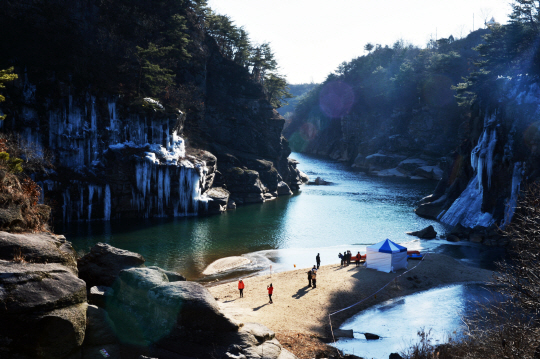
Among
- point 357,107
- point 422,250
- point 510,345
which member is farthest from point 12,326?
point 357,107

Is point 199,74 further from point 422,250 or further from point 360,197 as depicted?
point 422,250

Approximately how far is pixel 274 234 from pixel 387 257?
1741cm

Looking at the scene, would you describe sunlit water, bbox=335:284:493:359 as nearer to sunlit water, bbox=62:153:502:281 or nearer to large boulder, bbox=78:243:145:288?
large boulder, bbox=78:243:145:288

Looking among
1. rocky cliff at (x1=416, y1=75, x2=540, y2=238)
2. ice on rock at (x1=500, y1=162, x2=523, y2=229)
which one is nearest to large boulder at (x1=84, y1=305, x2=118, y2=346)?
rocky cliff at (x1=416, y1=75, x2=540, y2=238)

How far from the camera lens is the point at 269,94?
86500 millimetres

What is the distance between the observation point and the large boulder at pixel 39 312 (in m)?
10.3

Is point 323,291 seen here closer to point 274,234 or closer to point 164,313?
point 164,313

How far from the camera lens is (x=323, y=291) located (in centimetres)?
2461

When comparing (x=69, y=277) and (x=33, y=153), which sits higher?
(x=33, y=153)

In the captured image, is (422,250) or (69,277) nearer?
(69,277)

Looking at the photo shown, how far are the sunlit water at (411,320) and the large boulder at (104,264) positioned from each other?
31.5 ft

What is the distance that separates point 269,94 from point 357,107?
58251mm

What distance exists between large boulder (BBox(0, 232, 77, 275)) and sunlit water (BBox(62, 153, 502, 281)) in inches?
635

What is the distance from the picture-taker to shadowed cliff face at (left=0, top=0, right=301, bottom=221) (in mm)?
46031
